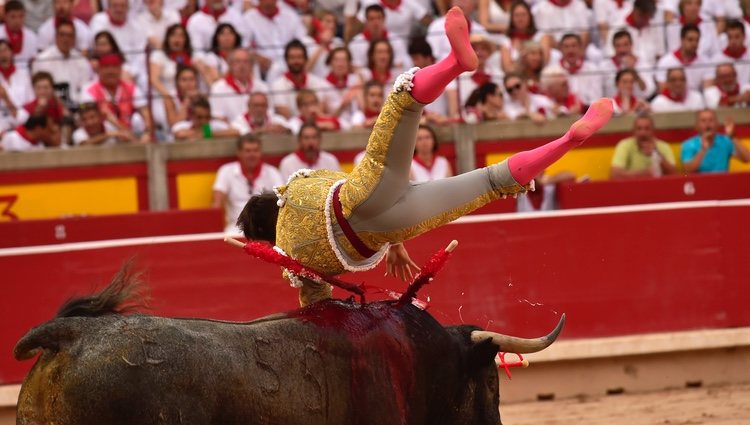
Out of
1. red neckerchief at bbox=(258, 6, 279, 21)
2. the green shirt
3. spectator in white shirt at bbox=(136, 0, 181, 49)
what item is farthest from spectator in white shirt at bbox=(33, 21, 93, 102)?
the green shirt

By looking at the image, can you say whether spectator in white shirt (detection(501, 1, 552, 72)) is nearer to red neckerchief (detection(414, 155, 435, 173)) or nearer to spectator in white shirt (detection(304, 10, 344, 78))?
spectator in white shirt (detection(304, 10, 344, 78))

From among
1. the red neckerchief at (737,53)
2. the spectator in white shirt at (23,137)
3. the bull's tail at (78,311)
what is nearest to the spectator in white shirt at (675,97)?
the red neckerchief at (737,53)

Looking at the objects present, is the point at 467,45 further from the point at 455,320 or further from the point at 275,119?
the point at 275,119

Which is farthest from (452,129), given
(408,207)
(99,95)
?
(408,207)

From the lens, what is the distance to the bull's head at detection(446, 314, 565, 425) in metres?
4.38

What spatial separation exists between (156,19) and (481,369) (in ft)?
19.0

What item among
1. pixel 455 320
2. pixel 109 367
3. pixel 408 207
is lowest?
pixel 455 320

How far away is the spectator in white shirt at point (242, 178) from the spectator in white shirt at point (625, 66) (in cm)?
263

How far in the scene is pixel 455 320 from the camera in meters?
7.49

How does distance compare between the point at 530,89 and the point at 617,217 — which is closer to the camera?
the point at 617,217

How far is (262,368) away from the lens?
3.81m

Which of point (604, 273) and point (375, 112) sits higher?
point (375, 112)

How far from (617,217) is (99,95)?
359 cm

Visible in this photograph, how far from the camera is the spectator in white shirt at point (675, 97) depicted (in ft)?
31.7
